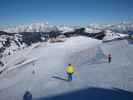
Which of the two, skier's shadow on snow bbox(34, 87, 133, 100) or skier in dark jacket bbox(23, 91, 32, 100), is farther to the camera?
skier in dark jacket bbox(23, 91, 32, 100)

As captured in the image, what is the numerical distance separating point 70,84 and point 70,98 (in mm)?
2260

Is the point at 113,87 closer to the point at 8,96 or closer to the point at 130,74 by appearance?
the point at 130,74

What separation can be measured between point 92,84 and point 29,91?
4.52 meters

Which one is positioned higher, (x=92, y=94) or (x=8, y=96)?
(x=92, y=94)

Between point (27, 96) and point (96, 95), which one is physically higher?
point (96, 95)

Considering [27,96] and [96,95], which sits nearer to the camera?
[96,95]

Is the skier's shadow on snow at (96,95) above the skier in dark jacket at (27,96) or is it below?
above

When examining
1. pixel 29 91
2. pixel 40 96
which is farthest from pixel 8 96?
pixel 40 96

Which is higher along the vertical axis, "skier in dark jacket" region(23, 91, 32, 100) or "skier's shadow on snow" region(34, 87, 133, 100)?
"skier's shadow on snow" region(34, 87, 133, 100)

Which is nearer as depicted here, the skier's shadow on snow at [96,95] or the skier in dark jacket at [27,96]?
the skier's shadow on snow at [96,95]

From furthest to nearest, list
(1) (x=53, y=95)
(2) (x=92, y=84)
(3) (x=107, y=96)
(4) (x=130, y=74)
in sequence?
(4) (x=130, y=74) → (2) (x=92, y=84) → (1) (x=53, y=95) → (3) (x=107, y=96)

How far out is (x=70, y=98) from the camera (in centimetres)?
837

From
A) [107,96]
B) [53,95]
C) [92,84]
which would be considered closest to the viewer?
[107,96]

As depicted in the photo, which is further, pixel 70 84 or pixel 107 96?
pixel 70 84
